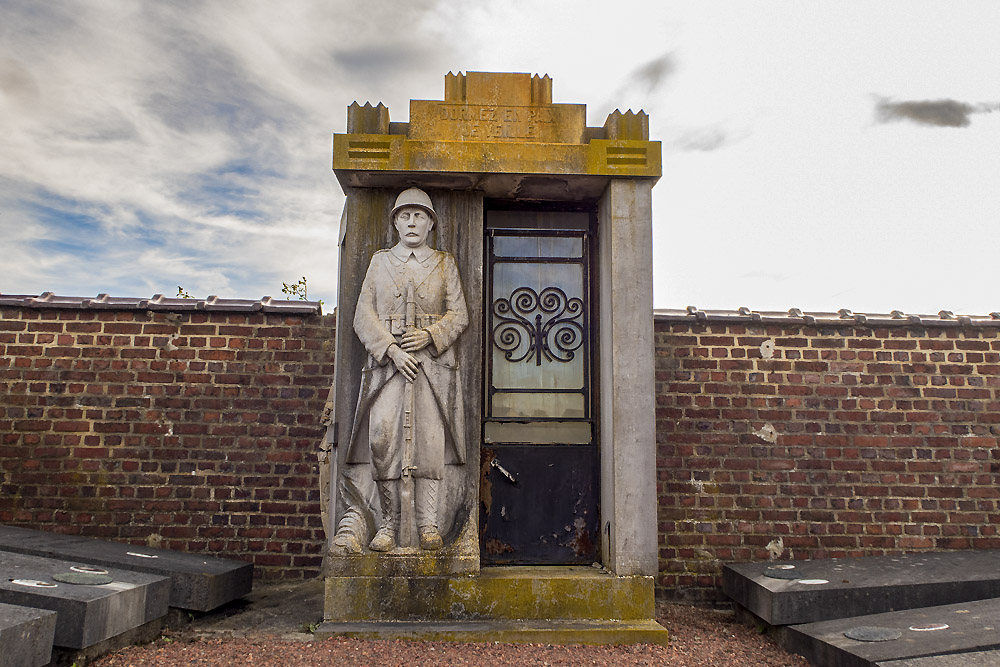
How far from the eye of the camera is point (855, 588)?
423 cm

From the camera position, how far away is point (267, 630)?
4207mm

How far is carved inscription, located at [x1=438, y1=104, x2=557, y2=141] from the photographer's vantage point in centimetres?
459

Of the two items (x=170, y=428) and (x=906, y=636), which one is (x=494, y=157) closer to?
(x=906, y=636)

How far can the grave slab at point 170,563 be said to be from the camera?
4.41 meters

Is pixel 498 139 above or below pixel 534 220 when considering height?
above

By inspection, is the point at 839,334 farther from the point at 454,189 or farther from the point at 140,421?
the point at 140,421

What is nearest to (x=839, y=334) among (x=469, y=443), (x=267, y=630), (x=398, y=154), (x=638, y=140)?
(x=638, y=140)

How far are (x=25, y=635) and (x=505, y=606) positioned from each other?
2295 mm

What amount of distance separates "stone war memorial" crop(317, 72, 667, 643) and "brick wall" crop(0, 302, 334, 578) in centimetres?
173

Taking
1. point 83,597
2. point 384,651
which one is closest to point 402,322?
point 384,651

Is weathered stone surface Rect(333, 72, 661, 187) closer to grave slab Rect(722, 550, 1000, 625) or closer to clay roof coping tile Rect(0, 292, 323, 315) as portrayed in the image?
clay roof coping tile Rect(0, 292, 323, 315)

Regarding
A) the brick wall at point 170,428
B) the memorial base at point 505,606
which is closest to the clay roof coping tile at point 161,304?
the brick wall at point 170,428

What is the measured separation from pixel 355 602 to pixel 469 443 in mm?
1100

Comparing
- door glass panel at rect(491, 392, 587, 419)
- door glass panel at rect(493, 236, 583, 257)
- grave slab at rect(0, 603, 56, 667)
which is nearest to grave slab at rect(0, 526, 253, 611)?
grave slab at rect(0, 603, 56, 667)
